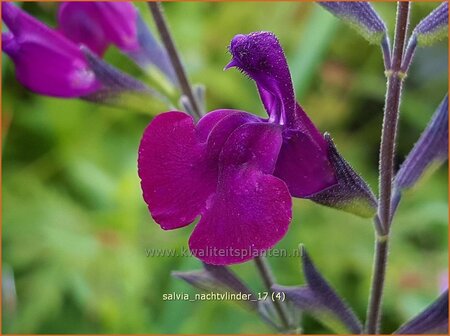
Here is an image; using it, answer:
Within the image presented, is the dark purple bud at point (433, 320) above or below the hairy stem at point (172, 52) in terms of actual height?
below

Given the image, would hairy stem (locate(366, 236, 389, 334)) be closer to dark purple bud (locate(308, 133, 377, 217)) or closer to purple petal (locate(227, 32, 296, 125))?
dark purple bud (locate(308, 133, 377, 217))

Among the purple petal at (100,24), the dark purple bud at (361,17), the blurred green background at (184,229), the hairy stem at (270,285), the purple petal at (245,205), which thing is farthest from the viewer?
the blurred green background at (184,229)

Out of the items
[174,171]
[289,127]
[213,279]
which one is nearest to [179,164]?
[174,171]

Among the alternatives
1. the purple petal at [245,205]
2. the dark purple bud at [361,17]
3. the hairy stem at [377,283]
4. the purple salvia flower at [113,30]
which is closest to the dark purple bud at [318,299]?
the hairy stem at [377,283]

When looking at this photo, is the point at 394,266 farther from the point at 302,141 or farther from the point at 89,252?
the point at 302,141

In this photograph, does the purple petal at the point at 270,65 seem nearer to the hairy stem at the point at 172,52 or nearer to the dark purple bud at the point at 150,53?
the hairy stem at the point at 172,52

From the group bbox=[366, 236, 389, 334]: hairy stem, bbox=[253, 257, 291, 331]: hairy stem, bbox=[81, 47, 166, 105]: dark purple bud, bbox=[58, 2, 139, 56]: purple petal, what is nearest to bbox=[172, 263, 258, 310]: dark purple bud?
bbox=[253, 257, 291, 331]: hairy stem

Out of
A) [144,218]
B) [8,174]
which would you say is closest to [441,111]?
[144,218]

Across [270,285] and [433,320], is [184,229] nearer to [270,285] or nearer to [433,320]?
[270,285]
